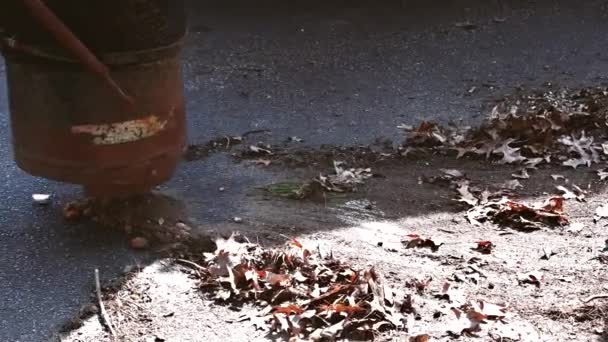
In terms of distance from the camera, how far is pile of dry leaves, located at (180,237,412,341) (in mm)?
3371

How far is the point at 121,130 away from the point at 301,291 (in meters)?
1.07

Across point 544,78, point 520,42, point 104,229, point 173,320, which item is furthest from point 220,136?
point 520,42

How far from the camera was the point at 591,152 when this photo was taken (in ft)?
16.8

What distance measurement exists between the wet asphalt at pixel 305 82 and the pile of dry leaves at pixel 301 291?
1.47 ft

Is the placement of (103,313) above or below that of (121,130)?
below

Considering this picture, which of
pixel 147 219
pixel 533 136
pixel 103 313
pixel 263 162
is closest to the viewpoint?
pixel 103 313

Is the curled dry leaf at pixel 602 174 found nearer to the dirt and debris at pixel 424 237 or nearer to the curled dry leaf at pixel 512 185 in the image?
the dirt and debris at pixel 424 237

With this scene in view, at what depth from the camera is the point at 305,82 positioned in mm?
6715

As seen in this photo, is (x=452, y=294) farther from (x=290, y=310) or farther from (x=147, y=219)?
→ (x=147, y=219)

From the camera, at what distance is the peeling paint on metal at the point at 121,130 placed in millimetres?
3770

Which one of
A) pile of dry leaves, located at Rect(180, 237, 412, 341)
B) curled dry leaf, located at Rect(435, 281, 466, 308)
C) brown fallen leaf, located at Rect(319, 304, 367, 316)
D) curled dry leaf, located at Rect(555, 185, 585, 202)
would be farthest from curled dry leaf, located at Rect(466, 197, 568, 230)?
brown fallen leaf, located at Rect(319, 304, 367, 316)

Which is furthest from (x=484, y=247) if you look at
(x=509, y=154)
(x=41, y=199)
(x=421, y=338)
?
(x=41, y=199)

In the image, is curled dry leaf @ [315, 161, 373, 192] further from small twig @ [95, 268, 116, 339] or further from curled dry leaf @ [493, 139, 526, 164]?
small twig @ [95, 268, 116, 339]

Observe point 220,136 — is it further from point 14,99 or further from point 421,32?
point 421,32
